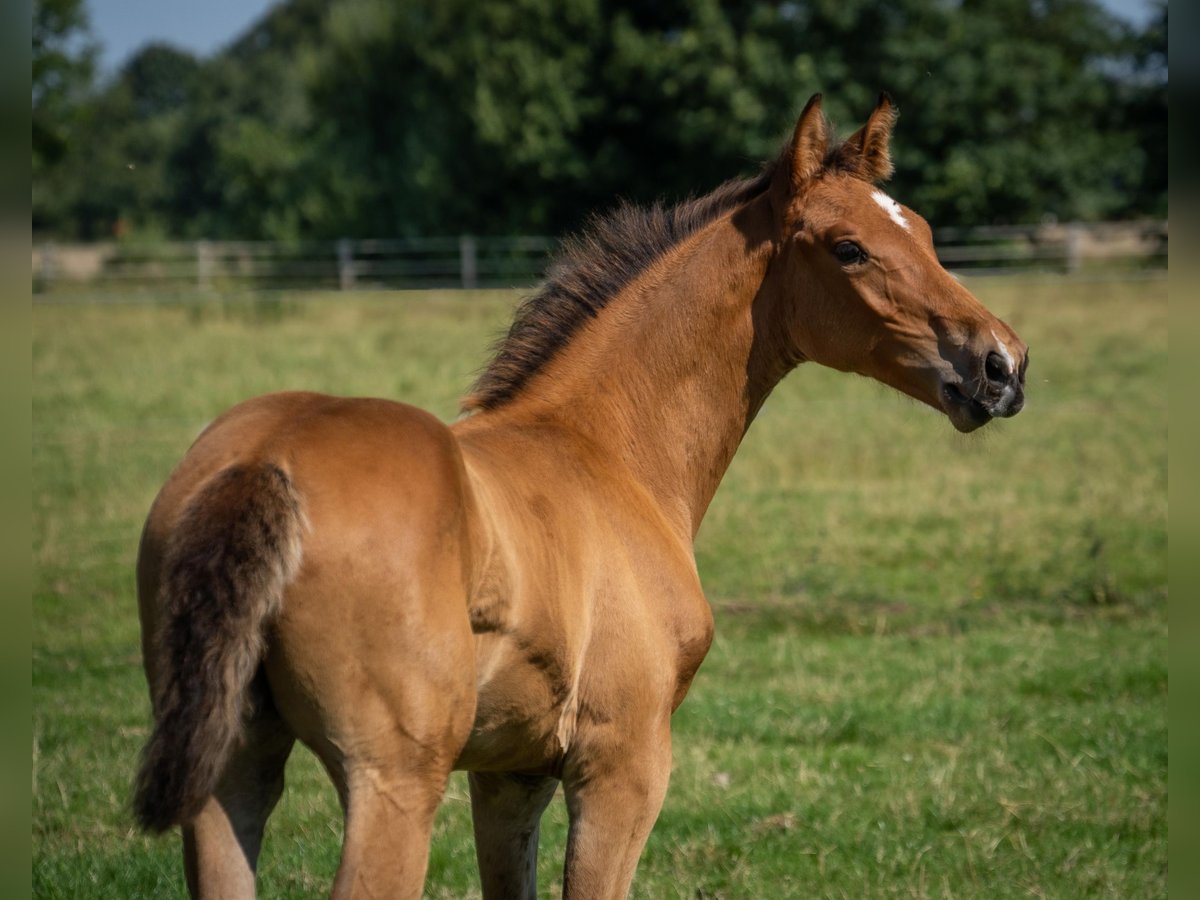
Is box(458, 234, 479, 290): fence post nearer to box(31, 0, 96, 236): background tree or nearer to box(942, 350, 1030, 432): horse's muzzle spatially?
box(31, 0, 96, 236): background tree

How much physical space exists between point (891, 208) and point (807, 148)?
295 millimetres

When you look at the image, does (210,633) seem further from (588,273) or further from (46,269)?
(46,269)

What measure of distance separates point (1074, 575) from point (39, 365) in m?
13.0

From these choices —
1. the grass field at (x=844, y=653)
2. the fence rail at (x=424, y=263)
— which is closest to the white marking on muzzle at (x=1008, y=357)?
the grass field at (x=844, y=653)

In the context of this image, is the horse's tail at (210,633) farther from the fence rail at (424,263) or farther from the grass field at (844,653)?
the fence rail at (424,263)

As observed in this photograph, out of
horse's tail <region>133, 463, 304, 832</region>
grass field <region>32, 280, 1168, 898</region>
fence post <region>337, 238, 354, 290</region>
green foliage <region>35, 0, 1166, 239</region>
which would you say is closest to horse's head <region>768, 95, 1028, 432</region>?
grass field <region>32, 280, 1168, 898</region>

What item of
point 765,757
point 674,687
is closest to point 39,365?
point 765,757

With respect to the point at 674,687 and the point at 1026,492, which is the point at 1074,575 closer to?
the point at 1026,492

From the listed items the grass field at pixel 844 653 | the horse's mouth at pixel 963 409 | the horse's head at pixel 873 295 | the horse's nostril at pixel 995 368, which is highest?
the horse's head at pixel 873 295

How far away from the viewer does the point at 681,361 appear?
3619 mm

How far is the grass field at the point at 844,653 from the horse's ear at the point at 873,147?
0.87m

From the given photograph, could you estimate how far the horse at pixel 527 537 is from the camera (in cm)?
231

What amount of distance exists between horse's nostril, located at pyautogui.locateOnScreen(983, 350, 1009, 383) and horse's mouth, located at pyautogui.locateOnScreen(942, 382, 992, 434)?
8cm

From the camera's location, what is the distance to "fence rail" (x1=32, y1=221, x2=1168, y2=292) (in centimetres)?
2317
